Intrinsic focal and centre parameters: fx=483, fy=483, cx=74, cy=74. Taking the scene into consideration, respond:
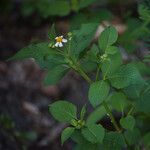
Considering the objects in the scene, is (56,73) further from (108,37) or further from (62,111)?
(108,37)

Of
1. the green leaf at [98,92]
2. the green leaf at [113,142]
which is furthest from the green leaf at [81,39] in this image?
the green leaf at [113,142]

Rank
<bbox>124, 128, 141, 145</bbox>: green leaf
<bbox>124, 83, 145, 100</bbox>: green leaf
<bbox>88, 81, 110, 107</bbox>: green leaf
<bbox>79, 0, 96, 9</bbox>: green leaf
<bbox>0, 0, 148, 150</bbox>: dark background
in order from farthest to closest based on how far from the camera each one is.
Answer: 1. <bbox>0, 0, 148, 150</bbox>: dark background
2. <bbox>79, 0, 96, 9</bbox>: green leaf
3. <bbox>124, 128, 141, 145</bbox>: green leaf
4. <bbox>124, 83, 145, 100</bbox>: green leaf
5. <bbox>88, 81, 110, 107</bbox>: green leaf

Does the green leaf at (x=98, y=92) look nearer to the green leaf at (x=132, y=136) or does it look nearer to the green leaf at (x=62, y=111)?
the green leaf at (x=62, y=111)

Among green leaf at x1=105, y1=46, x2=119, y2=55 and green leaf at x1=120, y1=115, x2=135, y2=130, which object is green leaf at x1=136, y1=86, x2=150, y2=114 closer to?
green leaf at x1=120, y1=115, x2=135, y2=130

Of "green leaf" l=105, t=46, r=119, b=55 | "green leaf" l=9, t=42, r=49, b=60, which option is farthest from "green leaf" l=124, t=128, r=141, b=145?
"green leaf" l=9, t=42, r=49, b=60

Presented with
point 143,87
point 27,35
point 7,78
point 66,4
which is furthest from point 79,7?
point 27,35

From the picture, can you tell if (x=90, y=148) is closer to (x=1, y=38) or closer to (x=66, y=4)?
(x=66, y=4)

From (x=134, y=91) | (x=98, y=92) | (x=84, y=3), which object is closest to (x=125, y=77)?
(x=98, y=92)
